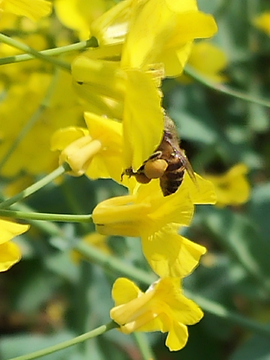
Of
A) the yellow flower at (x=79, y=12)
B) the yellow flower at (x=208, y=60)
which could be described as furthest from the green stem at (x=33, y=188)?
the yellow flower at (x=208, y=60)

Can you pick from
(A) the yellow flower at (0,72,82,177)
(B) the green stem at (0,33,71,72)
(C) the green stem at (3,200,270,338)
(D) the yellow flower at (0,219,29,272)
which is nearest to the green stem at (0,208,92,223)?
(D) the yellow flower at (0,219,29,272)

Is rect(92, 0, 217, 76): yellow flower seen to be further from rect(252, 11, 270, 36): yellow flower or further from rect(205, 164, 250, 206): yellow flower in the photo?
rect(252, 11, 270, 36): yellow flower

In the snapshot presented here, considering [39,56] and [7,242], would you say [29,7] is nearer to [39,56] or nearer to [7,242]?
[39,56]

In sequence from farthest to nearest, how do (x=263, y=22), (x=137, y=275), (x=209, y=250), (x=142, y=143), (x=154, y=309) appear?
(x=209, y=250)
(x=263, y=22)
(x=137, y=275)
(x=154, y=309)
(x=142, y=143)

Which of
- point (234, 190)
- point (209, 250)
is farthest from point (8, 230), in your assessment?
point (209, 250)

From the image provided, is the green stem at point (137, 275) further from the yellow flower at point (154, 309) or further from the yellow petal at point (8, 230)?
the yellow petal at point (8, 230)

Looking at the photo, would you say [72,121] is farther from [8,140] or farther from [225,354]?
[225,354]
